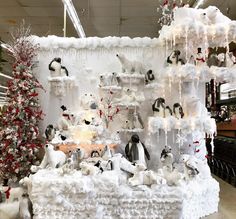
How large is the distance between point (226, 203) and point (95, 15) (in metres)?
4.99

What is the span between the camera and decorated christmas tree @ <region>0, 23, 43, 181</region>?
505 cm

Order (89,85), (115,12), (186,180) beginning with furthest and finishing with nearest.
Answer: (115,12) < (89,85) < (186,180)

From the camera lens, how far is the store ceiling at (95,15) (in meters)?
6.90

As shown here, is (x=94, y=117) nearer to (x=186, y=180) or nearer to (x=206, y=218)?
(x=186, y=180)

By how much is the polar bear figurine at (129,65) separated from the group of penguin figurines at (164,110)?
2.11 ft

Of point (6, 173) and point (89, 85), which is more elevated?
point (89, 85)

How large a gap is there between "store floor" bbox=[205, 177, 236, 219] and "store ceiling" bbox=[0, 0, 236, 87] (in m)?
3.94

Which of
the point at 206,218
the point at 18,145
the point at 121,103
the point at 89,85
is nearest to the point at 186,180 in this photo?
the point at 206,218

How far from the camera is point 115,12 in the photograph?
742 cm

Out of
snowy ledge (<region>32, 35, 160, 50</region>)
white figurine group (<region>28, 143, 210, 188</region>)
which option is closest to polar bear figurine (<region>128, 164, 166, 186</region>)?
white figurine group (<region>28, 143, 210, 188</region>)

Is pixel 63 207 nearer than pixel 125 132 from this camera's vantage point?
Yes

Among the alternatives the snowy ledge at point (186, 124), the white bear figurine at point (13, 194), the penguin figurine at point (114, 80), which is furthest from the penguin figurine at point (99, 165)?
the penguin figurine at point (114, 80)

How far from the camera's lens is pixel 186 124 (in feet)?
15.2

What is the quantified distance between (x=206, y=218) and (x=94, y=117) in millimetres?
2185
